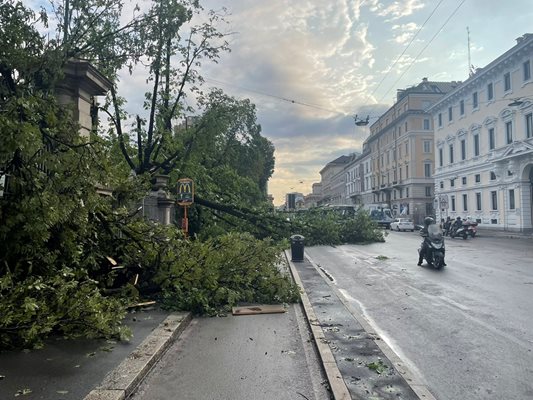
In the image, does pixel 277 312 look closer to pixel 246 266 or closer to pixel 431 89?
pixel 246 266

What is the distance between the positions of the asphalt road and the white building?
72.1 ft

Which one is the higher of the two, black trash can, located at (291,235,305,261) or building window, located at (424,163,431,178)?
building window, located at (424,163,431,178)

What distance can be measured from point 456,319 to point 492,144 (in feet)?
119

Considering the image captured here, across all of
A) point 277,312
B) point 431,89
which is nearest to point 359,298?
point 277,312

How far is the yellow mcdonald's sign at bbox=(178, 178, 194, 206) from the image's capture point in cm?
1354

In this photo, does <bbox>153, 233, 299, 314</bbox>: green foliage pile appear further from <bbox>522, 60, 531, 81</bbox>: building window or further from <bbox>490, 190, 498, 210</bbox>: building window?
<bbox>490, 190, 498, 210</bbox>: building window

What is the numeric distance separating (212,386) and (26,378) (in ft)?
6.05

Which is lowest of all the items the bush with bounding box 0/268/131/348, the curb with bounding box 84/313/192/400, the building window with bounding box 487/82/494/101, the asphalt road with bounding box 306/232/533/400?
the asphalt road with bounding box 306/232/533/400

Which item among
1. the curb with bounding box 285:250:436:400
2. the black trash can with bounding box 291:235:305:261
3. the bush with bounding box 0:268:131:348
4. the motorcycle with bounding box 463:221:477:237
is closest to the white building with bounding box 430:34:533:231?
the motorcycle with bounding box 463:221:477:237

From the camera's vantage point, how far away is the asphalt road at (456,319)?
16.0 feet

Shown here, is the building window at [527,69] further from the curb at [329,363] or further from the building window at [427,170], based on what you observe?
the curb at [329,363]

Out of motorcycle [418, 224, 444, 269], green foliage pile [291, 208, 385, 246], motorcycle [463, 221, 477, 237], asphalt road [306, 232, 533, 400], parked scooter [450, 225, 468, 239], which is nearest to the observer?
asphalt road [306, 232, 533, 400]

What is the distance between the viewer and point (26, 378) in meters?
4.56

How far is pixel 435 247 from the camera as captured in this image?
46.8 ft
